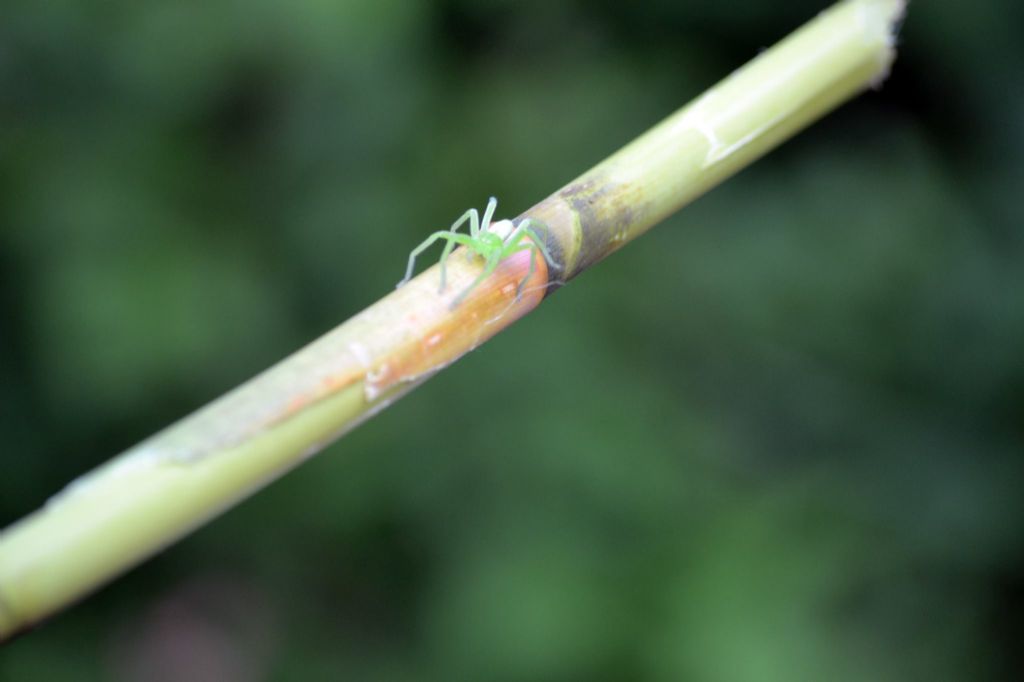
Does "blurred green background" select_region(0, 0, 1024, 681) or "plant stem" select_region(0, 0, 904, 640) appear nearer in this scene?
"plant stem" select_region(0, 0, 904, 640)

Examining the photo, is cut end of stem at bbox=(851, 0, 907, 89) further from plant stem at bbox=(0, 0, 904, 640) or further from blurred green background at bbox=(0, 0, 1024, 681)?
blurred green background at bbox=(0, 0, 1024, 681)

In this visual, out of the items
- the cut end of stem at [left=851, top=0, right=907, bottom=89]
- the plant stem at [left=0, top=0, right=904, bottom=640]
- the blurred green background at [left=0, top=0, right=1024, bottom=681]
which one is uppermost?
the blurred green background at [left=0, top=0, right=1024, bottom=681]

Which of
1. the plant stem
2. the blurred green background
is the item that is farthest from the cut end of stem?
the blurred green background

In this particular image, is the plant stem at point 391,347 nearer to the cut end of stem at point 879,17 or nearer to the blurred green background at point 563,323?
the cut end of stem at point 879,17

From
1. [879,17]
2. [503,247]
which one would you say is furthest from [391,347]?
[879,17]

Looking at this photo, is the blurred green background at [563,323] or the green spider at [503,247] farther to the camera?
the blurred green background at [563,323]

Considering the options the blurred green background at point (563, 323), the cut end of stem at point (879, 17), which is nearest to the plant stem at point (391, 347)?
the cut end of stem at point (879, 17)
